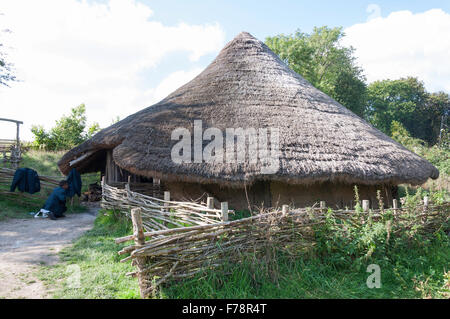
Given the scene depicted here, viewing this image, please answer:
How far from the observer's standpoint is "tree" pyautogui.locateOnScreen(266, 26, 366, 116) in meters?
21.6

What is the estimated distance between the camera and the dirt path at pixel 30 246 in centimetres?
318

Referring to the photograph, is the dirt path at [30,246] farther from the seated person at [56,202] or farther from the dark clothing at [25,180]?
the dark clothing at [25,180]

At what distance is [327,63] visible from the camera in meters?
25.1

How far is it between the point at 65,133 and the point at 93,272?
16.1 m

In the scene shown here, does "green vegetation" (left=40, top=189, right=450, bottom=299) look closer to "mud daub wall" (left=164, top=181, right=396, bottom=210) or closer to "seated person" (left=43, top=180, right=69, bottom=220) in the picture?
"mud daub wall" (left=164, top=181, right=396, bottom=210)

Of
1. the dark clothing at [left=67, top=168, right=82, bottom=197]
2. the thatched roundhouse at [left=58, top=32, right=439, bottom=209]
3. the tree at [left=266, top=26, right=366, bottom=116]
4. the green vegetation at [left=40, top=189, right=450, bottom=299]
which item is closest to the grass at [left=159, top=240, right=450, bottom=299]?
the green vegetation at [left=40, top=189, right=450, bottom=299]

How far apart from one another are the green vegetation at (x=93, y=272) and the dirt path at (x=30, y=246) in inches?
5.9

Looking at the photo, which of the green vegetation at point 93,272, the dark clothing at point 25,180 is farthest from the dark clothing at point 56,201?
the green vegetation at point 93,272

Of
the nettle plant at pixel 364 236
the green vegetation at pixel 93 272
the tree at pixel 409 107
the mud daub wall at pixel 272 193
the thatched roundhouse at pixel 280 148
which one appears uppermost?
the tree at pixel 409 107

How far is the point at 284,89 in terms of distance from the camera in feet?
23.2

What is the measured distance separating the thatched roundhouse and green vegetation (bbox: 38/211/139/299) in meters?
1.58

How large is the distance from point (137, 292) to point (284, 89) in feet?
18.4
